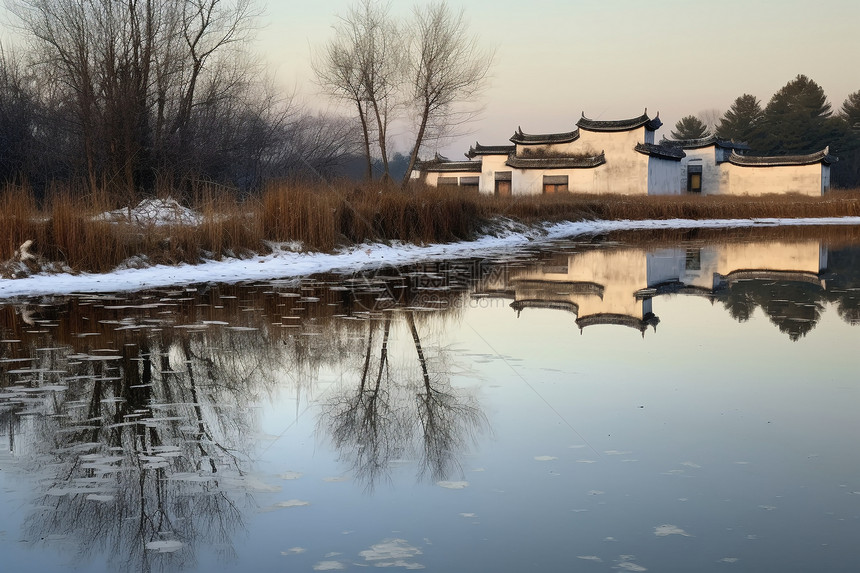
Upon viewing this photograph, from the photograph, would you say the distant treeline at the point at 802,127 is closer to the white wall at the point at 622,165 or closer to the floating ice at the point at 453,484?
the white wall at the point at 622,165

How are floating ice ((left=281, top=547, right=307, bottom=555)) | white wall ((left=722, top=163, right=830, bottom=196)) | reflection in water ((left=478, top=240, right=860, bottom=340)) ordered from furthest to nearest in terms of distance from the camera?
white wall ((left=722, top=163, right=830, bottom=196)) → reflection in water ((left=478, top=240, right=860, bottom=340)) → floating ice ((left=281, top=547, right=307, bottom=555))

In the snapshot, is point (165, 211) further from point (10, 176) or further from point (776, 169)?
point (776, 169)

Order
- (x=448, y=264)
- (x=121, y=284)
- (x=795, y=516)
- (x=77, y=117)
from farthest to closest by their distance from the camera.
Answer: (x=77, y=117)
(x=448, y=264)
(x=121, y=284)
(x=795, y=516)

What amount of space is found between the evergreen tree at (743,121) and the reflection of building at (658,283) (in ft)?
205

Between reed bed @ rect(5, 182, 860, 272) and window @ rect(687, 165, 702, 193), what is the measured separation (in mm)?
39727

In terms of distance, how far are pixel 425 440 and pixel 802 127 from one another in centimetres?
7533

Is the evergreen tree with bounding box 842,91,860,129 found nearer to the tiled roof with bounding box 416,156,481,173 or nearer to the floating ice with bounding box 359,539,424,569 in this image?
the tiled roof with bounding box 416,156,481,173

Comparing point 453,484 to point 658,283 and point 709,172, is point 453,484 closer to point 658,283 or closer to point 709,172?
point 658,283

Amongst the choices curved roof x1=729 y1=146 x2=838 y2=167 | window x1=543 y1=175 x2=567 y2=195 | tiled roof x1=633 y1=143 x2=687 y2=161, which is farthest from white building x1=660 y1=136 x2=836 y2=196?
window x1=543 y1=175 x2=567 y2=195

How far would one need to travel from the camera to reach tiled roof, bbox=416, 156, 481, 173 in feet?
196

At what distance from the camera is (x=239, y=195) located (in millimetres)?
22188

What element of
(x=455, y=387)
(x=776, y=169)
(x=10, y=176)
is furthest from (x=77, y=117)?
(x=776, y=169)

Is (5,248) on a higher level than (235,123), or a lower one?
lower

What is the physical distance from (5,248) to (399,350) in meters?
7.44
